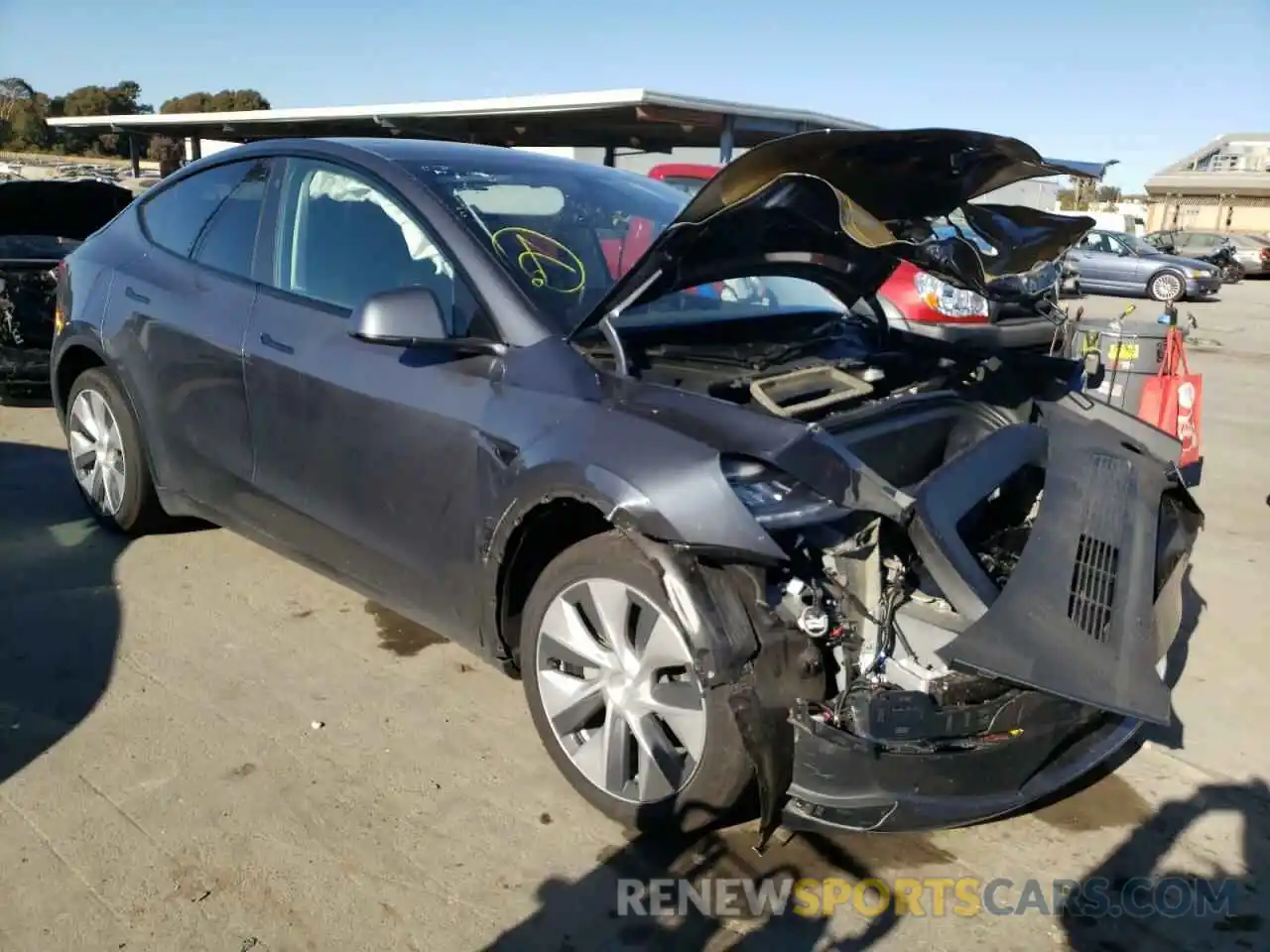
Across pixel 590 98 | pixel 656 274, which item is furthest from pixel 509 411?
pixel 590 98

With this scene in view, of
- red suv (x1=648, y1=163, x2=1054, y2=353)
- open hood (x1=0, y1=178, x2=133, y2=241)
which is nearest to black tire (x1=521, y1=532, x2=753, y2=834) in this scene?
red suv (x1=648, y1=163, x2=1054, y2=353)

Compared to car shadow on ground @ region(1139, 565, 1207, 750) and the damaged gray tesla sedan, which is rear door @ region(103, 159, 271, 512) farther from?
car shadow on ground @ region(1139, 565, 1207, 750)

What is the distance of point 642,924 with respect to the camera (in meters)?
2.46

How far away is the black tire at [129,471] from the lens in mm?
4430

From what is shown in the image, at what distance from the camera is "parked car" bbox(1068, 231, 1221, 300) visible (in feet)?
75.9

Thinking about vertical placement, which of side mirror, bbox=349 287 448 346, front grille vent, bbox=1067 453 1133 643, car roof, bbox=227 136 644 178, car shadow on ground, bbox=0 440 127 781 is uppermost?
car roof, bbox=227 136 644 178

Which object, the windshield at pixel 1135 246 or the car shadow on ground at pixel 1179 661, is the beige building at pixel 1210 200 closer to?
the windshield at pixel 1135 246

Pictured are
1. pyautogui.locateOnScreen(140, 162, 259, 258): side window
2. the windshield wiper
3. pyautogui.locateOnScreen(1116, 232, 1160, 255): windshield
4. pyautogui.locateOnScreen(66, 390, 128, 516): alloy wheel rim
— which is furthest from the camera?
pyautogui.locateOnScreen(1116, 232, 1160, 255): windshield

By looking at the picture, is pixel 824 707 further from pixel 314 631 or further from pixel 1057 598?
pixel 314 631

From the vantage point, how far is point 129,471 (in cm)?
448

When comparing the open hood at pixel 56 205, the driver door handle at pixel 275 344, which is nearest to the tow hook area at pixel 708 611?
the driver door handle at pixel 275 344

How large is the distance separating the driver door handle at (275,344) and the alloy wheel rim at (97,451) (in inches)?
50.5

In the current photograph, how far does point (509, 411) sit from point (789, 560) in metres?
0.93

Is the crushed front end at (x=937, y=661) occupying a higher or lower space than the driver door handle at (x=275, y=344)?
lower
